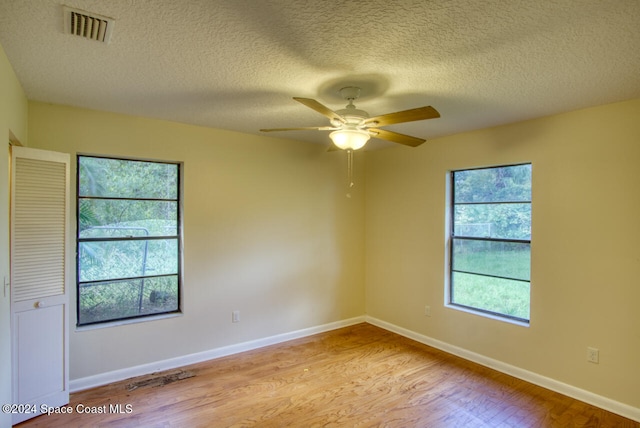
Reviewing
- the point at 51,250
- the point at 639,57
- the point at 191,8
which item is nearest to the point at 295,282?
the point at 51,250

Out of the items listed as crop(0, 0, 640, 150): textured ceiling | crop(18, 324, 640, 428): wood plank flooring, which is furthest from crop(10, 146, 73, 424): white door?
crop(0, 0, 640, 150): textured ceiling

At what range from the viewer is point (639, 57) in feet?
6.38

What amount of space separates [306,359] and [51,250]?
254 cm

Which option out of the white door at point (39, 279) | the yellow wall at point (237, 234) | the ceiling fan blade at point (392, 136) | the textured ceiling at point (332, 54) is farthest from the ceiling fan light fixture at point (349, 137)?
the white door at point (39, 279)

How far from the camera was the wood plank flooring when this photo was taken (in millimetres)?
2564

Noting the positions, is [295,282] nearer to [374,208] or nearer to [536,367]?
[374,208]

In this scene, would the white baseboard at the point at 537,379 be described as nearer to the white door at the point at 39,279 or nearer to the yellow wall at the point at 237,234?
the yellow wall at the point at 237,234

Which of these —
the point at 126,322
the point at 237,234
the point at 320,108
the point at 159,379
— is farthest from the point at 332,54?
the point at 159,379

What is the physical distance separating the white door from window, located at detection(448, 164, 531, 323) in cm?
381

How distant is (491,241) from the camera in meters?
3.61

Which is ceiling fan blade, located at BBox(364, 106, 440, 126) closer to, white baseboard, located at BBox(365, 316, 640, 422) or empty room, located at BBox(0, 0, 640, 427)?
empty room, located at BBox(0, 0, 640, 427)

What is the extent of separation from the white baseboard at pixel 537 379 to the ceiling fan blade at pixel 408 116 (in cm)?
271

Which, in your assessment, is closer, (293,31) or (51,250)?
(293,31)

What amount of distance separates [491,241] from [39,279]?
409 cm
